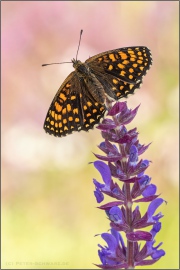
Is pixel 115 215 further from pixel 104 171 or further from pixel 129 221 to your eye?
pixel 104 171

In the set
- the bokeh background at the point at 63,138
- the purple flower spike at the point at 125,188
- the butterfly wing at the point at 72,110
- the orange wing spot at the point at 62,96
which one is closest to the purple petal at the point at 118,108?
the purple flower spike at the point at 125,188

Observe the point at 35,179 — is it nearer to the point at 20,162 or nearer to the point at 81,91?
the point at 20,162

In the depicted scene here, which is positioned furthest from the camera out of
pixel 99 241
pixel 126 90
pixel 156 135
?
pixel 156 135

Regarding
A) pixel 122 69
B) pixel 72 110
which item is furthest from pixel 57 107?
pixel 122 69

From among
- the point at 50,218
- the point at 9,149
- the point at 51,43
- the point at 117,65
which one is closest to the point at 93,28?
the point at 51,43

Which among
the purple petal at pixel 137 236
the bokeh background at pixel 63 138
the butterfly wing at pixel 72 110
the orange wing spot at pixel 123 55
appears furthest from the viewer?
the bokeh background at pixel 63 138

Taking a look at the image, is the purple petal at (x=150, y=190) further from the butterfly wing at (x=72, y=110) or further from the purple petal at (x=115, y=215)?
the butterfly wing at (x=72, y=110)

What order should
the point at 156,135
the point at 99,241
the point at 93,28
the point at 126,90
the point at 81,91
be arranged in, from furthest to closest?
the point at 93,28 < the point at 156,135 < the point at 99,241 < the point at 81,91 < the point at 126,90
